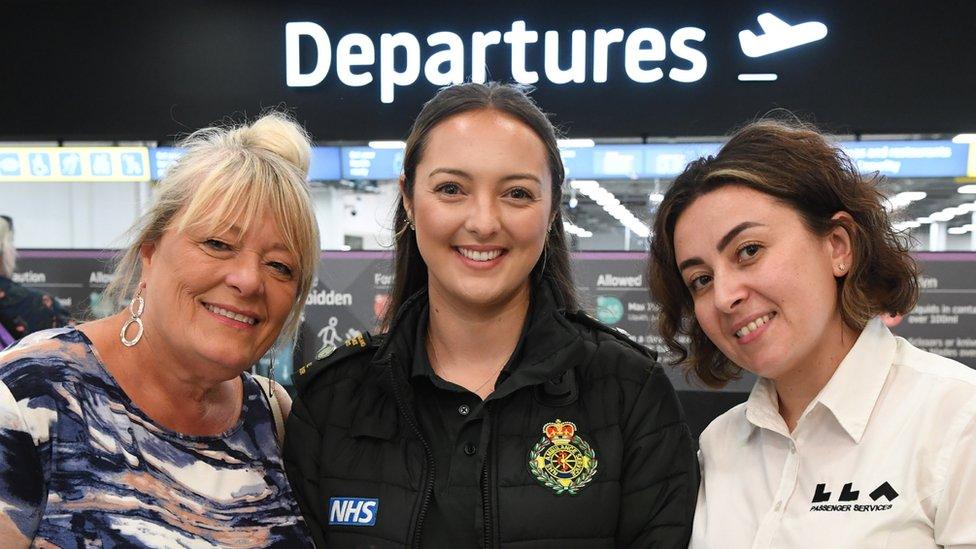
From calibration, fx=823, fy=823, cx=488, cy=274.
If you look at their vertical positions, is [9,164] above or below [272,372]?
above

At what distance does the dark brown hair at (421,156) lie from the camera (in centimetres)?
197

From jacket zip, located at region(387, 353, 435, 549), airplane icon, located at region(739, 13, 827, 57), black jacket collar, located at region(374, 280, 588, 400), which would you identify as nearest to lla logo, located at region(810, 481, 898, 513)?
black jacket collar, located at region(374, 280, 588, 400)

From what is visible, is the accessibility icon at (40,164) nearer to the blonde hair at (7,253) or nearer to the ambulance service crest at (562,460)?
the blonde hair at (7,253)

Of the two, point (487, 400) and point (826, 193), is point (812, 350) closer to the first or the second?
point (826, 193)

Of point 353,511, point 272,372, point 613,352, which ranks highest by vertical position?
point 613,352

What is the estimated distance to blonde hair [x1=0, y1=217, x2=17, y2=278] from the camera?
17.5 feet

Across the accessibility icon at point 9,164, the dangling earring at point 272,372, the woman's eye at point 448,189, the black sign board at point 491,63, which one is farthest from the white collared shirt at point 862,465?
the accessibility icon at point 9,164

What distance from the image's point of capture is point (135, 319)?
1.87 metres

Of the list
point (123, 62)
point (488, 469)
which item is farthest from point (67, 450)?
point (123, 62)

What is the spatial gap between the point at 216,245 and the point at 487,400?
68cm

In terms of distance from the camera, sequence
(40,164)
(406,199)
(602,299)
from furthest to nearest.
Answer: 1. (40,164)
2. (602,299)
3. (406,199)

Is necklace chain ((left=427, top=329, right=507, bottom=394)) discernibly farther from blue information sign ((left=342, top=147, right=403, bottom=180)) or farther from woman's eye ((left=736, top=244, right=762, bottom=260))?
blue information sign ((left=342, top=147, right=403, bottom=180))

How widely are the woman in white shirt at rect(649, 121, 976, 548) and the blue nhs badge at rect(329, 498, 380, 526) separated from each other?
28.5 inches

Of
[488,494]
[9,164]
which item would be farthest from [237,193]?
[9,164]
